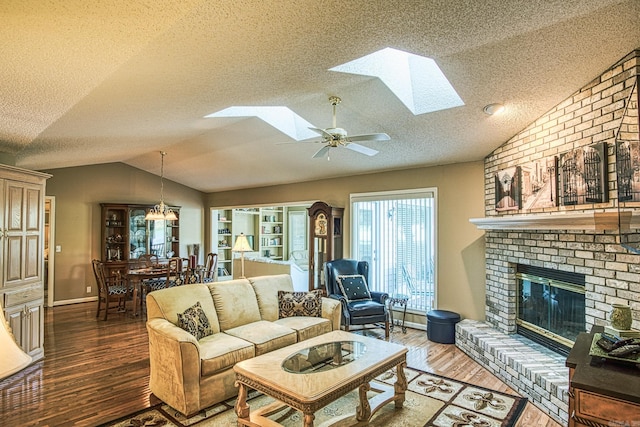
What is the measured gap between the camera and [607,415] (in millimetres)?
1588

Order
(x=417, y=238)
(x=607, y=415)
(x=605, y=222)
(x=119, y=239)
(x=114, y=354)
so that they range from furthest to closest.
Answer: (x=119, y=239) → (x=417, y=238) → (x=114, y=354) → (x=605, y=222) → (x=607, y=415)

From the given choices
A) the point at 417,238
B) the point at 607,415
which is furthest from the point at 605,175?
the point at 417,238

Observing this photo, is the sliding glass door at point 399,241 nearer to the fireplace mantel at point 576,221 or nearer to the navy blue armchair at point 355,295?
the navy blue armchair at point 355,295

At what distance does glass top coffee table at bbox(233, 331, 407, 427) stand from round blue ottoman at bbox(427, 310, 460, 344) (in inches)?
65.6

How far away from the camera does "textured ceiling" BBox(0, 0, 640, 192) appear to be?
1.82m

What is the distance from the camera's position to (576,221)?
9.41 ft

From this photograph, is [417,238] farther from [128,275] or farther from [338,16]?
[128,275]

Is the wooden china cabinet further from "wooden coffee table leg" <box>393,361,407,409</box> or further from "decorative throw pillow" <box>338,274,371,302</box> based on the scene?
"wooden coffee table leg" <box>393,361,407,409</box>

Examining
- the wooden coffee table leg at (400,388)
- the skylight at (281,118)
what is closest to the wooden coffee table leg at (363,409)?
the wooden coffee table leg at (400,388)

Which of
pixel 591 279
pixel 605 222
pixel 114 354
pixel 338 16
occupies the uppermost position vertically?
pixel 338 16

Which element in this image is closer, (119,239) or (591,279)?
(591,279)

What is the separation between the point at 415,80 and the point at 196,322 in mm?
3297

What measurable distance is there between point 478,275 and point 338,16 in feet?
13.1

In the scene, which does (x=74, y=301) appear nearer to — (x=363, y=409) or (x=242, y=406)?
(x=242, y=406)
